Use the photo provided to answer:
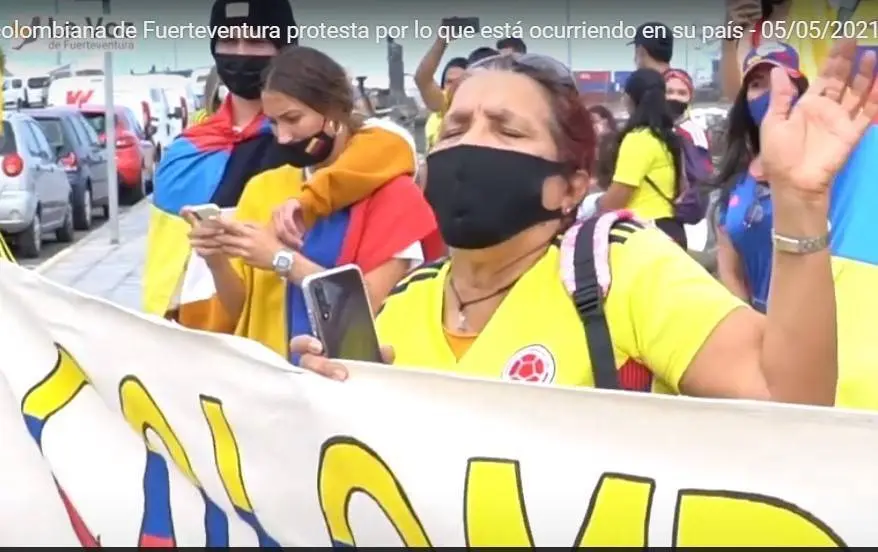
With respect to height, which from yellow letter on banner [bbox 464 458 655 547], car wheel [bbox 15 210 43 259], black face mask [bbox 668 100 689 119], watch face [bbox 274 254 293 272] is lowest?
car wheel [bbox 15 210 43 259]

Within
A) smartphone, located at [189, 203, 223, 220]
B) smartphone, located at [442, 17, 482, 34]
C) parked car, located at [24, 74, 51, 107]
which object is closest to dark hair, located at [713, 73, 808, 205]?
smartphone, located at [189, 203, 223, 220]

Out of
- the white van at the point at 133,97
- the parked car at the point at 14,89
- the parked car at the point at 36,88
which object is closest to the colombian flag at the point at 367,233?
the white van at the point at 133,97

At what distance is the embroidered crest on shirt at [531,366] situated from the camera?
227cm

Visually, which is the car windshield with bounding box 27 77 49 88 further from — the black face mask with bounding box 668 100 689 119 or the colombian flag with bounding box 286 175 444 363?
the colombian flag with bounding box 286 175 444 363

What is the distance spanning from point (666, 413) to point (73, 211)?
1586cm

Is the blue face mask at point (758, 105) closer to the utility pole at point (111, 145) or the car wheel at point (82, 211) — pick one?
the utility pole at point (111, 145)

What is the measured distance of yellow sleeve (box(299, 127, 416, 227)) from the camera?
3352 millimetres

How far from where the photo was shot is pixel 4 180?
14.0 m

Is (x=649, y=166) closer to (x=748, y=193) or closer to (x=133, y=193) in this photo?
(x=748, y=193)

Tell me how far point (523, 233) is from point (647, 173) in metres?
3.88

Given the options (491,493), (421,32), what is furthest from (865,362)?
(421,32)

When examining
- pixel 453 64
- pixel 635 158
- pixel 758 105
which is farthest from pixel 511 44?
pixel 758 105

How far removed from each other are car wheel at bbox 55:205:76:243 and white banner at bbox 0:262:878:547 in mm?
13139

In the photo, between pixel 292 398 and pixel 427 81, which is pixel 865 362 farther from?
pixel 427 81
